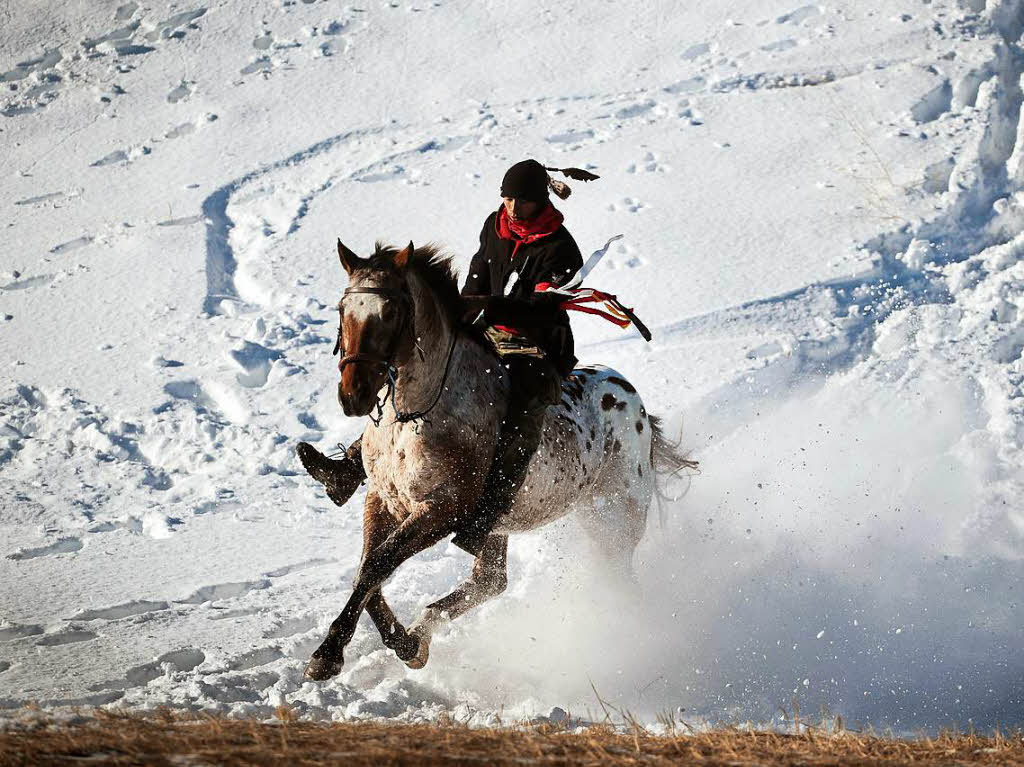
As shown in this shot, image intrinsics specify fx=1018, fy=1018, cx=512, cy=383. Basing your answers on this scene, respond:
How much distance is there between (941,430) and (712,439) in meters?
1.88

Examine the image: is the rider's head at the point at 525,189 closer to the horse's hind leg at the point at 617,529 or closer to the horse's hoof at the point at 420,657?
the horse's hind leg at the point at 617,529

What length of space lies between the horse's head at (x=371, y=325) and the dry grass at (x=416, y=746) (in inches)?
57.5

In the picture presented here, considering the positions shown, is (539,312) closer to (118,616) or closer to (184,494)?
(118,616)

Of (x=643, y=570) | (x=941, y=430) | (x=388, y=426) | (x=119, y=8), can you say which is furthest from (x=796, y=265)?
(x=119, y=8)

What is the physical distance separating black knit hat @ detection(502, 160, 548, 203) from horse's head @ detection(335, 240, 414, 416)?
0.98 metres

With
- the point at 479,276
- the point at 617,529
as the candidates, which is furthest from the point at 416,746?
the point at 617,529

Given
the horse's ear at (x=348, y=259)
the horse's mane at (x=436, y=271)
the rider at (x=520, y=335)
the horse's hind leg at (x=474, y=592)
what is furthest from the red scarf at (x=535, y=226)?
the horse's hind leg at (x=474, y=592)

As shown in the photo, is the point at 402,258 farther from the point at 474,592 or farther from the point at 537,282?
the point at 474,592

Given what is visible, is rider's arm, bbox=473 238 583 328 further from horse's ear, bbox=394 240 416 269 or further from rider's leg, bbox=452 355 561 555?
horse's ear, bbox=394 240 416 269

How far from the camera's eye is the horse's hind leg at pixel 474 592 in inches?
231

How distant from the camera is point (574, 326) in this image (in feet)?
34.9

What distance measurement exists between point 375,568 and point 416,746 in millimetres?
1888

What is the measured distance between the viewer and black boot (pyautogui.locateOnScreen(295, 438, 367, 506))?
5.54 metres

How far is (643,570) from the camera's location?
288 inches
